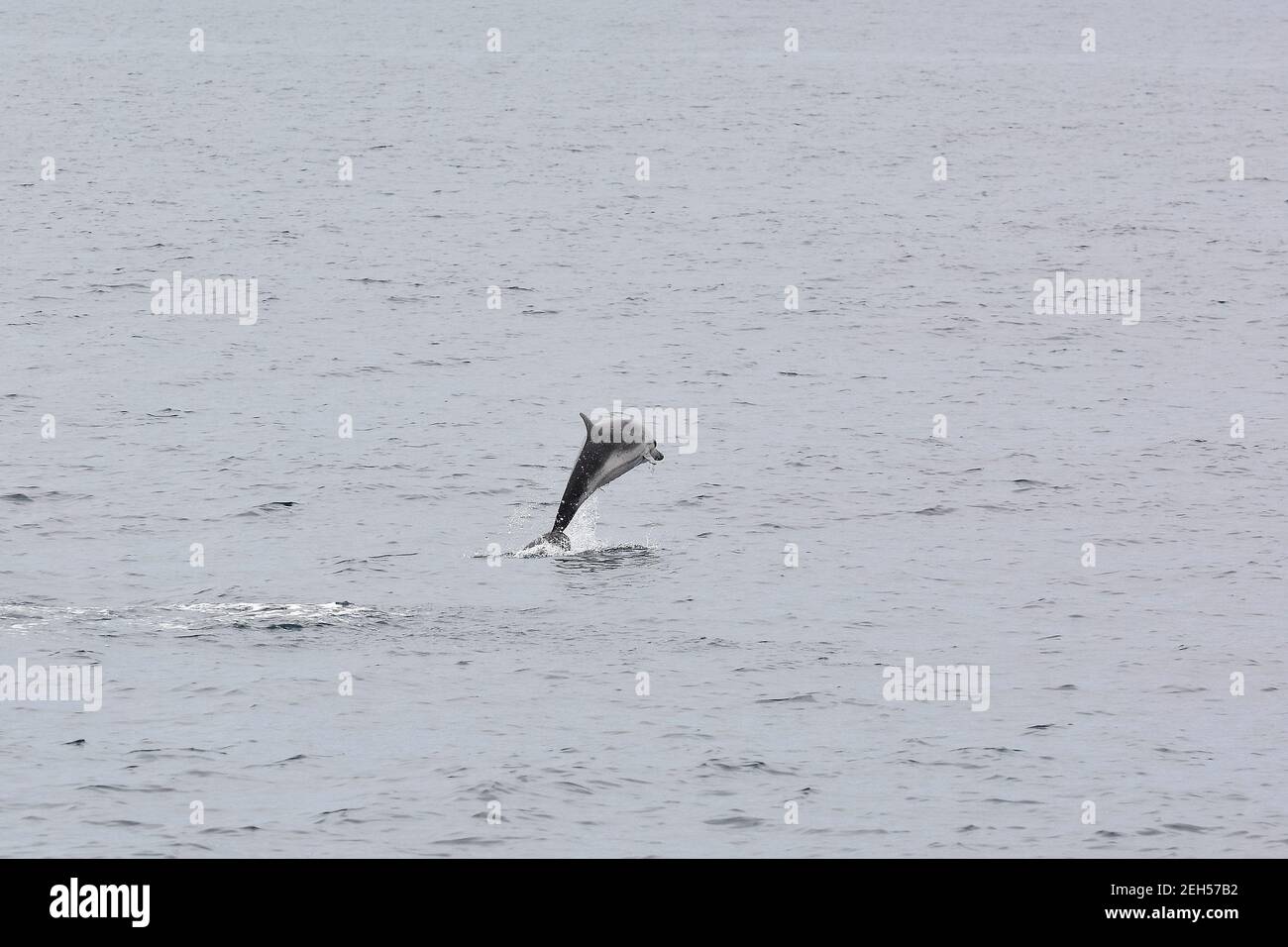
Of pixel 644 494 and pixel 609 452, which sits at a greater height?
pixel 609 452

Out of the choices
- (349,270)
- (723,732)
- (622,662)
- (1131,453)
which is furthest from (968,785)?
(349,270)

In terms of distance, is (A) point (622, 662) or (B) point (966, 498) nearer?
(A) point (622, 662)

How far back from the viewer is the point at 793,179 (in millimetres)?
88000

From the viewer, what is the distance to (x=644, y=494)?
39.2 metres

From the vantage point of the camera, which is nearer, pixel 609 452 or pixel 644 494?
pixel 609 452

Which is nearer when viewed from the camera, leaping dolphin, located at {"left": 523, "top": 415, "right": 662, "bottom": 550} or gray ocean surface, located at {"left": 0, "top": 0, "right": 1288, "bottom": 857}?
gray ocean surface, located at {"left": 0, "top": 0, "right": 1288, "bottom": 857}

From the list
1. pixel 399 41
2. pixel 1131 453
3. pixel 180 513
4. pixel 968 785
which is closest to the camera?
pixel 968 785

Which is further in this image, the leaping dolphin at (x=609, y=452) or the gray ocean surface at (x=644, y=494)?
the leaping dolphin at (x=609, y=452)

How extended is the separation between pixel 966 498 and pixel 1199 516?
180 inches

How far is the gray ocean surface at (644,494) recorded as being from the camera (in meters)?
22.8

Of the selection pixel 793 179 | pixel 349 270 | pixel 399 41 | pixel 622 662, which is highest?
pixel 399 41

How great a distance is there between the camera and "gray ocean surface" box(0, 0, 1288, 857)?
22.8 m

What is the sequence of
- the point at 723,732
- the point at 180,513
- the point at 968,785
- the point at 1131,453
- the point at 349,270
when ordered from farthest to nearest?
the point at 349,270, the point at 1131,453, the point at 180,513, the point at 723,732, the point at 968,785
